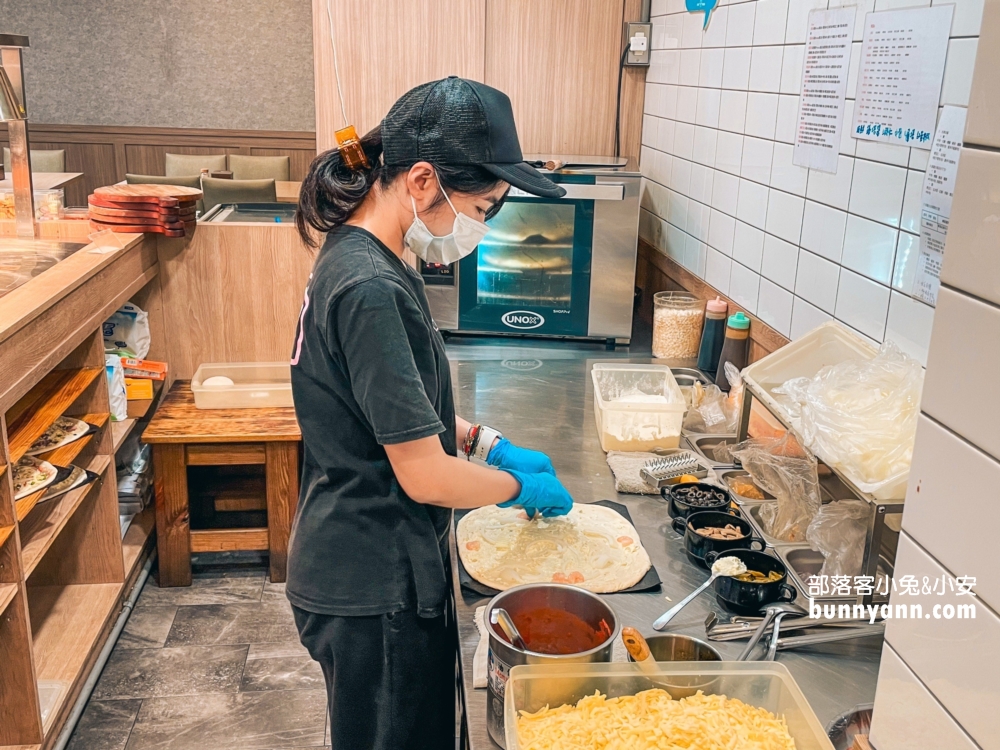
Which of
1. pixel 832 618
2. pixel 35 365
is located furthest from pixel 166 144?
pixel 832 618

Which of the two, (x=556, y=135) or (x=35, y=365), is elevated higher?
(x=556, y=135)

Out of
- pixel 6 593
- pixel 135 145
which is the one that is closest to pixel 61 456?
pixel 6 593

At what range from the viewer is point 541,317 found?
2.94 m

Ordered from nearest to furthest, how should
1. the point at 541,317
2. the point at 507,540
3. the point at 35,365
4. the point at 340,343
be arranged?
the point at 340,343 < the point at 507,540 < the point at 35,365 < the point at 541,317

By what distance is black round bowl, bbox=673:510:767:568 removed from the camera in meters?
1.54

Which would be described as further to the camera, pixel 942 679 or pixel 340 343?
pixel 340 343

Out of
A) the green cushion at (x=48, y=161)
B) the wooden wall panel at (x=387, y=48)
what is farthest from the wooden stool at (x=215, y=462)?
the green cushion at (x=48, y=161)

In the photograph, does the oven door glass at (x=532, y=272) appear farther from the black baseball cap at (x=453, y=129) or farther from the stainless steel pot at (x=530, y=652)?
the stainless steel pot at (x=530, y=652)

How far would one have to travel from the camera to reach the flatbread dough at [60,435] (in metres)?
2.25

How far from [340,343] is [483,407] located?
1.11m

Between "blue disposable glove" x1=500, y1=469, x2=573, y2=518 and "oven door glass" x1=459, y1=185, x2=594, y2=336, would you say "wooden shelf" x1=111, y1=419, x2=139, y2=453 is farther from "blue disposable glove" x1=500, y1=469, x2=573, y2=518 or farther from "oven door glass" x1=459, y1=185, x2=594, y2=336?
"blue disposable glove" x1=500, y1=469, x2=573, y2=518

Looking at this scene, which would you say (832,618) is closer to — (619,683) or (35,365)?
(619,683)

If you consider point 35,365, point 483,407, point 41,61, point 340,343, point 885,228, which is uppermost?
point 41,61

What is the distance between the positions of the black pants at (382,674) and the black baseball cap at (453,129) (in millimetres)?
704
